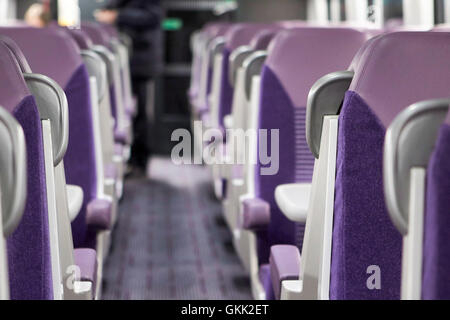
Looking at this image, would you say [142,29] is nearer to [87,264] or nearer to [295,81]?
[295,81]

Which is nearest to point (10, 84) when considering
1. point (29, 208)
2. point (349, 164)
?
point (29, 208)

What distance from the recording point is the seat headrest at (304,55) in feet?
8.90

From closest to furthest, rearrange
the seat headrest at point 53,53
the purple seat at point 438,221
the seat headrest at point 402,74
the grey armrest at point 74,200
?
the purple seat at point 438,221
the seat headrest at point 402,74
the grey armrest at point 74,200
the seat headrest at point 53,53

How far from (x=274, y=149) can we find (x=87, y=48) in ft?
3.73

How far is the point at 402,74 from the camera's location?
163cm

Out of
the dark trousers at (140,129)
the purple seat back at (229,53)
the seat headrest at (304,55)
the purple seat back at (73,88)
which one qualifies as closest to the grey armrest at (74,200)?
the purple seat back at (73,88)

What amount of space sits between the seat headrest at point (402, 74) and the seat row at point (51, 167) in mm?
667

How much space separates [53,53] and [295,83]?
0.83 metres

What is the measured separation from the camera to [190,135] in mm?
8258

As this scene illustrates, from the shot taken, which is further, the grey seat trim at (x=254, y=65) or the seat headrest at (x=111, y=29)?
the seat headrest at (x=111, y=29)

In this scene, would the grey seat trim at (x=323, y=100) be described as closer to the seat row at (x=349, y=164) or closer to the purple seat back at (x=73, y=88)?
the seat row at (x=349, y=164)

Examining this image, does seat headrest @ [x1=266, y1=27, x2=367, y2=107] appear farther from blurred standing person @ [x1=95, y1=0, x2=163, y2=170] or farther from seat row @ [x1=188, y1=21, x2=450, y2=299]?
blurred standing person @ [x1=95, y1=0, x2=163, y2=170]

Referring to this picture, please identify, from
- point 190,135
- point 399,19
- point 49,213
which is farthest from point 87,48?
point 190,135

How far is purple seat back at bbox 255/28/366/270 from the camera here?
2715 millimetres
